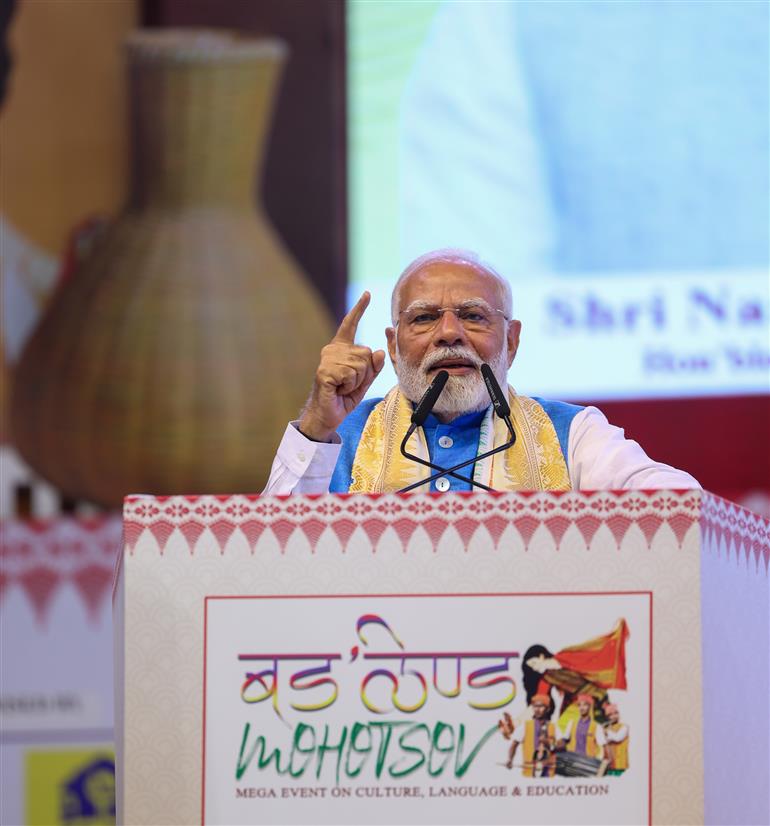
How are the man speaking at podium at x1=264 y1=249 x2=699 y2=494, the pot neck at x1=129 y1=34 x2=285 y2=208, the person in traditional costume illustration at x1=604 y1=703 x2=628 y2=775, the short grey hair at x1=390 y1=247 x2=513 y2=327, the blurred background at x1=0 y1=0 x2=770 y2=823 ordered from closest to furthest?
the person in traditional costume illustration at x1=604 y1=703 x2=628 y2=775
the man speaking at podium at x1=264 y1=249 x2=699 y2=494
the short grey hair at x1=390 y1=247 x2=513 y2=327
the blurred background at x1=0 y1=0 x2=770 y2=823
the pot neck at x1=129 y1=34 x2=285 y2=208

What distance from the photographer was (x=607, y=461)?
2.80 metres

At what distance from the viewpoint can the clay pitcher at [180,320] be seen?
501 cm

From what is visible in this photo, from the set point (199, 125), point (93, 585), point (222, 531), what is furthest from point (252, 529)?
point (199, 125)

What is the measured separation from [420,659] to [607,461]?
0.82 metres

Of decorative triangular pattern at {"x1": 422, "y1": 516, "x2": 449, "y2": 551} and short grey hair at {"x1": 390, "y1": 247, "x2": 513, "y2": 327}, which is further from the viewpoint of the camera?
short grey hair at {"x1": 390, "y1": 247, "x2": 513, "y2": 327}

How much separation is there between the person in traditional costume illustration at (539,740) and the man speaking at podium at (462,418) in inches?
28.1

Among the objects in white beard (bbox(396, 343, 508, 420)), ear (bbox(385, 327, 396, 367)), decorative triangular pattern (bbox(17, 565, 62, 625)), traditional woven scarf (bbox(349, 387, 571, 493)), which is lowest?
decorative triangular pattern (bbox(17, 565, 62, 625))

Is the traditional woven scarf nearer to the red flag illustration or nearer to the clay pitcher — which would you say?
the red flag illustration

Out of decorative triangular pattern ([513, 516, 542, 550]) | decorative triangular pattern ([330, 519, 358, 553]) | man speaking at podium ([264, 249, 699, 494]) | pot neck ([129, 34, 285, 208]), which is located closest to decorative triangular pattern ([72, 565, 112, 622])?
pot neck ([129, 34, 285, 208])

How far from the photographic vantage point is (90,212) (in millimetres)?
5203

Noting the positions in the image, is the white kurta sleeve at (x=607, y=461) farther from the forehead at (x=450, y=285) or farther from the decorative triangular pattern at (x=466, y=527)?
the decorative triangular pattern at (x=466, y=527)

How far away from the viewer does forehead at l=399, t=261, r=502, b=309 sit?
117 inches

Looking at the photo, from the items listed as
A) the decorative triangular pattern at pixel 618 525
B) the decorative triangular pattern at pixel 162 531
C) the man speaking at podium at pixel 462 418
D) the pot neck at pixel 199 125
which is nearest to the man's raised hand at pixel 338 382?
the man speaking at podium at pixel 462 418

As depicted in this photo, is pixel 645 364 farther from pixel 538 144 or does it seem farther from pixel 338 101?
pixel 338 101
